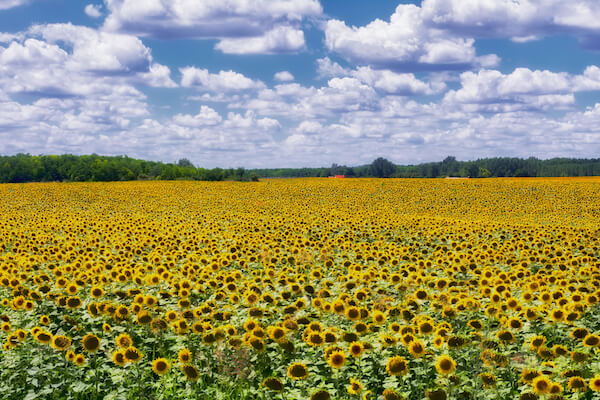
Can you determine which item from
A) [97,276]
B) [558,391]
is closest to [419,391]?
[558,391]

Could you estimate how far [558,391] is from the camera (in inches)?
193

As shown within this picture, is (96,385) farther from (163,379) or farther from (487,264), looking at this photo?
(487,264)

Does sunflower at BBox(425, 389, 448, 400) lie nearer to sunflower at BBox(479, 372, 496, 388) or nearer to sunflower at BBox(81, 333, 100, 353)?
sunflower at BBox(479, 372, 496, 388)

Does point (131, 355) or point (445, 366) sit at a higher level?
point (445, 366)

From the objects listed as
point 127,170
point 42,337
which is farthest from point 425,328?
point 127,170

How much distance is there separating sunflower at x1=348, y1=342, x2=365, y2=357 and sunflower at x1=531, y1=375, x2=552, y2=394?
179cm

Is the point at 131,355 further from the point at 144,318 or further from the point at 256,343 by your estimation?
the point at 256,343

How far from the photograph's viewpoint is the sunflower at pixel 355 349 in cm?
552

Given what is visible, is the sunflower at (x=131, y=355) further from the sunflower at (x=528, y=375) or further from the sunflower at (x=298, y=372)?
the sunflower at (x=528, y=375)

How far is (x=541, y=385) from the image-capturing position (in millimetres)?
4867

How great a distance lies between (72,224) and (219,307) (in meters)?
13.4

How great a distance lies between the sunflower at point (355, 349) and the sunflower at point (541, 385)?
179 cm

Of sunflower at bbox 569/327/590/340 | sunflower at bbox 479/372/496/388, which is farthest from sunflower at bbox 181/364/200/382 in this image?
sunflower at bbox 569/327/590/340

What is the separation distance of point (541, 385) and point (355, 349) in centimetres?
191
